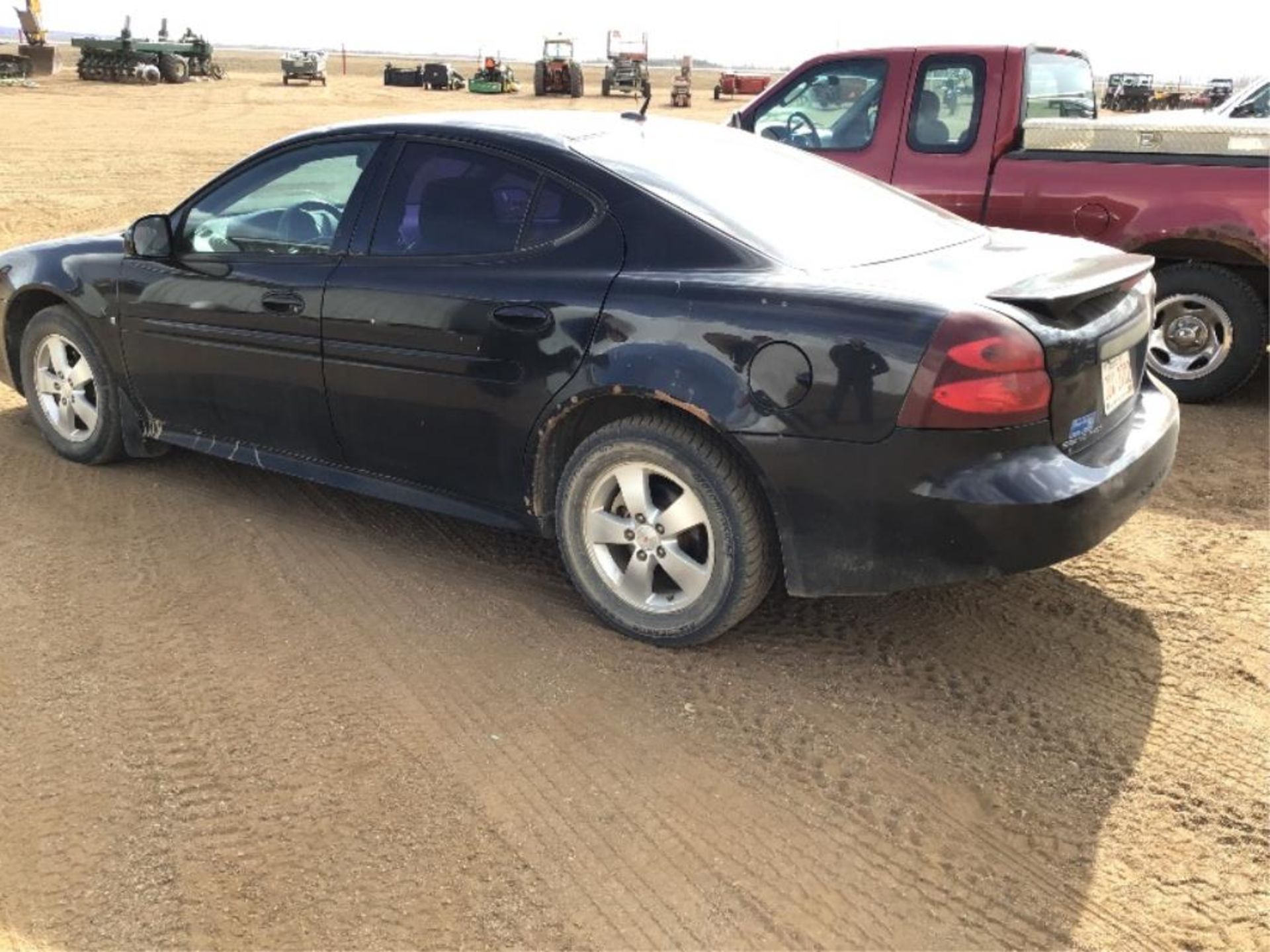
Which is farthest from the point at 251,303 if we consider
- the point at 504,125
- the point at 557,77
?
the point at 557,77

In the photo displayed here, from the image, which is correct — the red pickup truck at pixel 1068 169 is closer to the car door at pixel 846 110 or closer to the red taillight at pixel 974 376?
the car door at pixel 846 110

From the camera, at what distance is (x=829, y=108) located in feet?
23.8

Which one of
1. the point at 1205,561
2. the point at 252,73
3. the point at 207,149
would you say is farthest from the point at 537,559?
the point at 252,73

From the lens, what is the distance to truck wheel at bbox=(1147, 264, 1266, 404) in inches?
244

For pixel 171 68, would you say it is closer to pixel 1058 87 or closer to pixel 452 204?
pixel 1058 87

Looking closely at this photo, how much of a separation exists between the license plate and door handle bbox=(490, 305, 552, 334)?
5.46 feet

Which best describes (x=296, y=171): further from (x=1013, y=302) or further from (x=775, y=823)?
(x=775, y=823)

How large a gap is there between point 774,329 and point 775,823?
4.32 ft

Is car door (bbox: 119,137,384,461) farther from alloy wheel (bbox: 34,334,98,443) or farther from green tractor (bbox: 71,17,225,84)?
green tractor (bbox: 71,17,225,84)

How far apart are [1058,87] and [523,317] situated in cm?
505

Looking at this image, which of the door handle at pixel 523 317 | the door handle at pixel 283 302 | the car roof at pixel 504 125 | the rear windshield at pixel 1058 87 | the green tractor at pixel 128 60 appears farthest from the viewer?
the green tractor at pixel 128 60

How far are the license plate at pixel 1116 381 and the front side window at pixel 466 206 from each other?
164 centimetres

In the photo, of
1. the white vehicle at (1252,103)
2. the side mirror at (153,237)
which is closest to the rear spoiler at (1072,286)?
the side mirror at (153,237)

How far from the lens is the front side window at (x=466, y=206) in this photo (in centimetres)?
374
